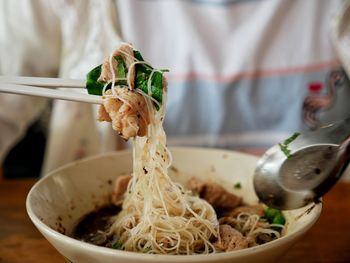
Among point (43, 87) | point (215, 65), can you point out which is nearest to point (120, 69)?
point (43, 87)

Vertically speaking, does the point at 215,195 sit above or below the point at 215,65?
below

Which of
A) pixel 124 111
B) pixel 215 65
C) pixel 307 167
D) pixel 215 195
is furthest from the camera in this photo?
pixel 215 65

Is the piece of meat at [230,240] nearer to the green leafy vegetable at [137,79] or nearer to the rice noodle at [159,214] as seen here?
the rice noodle at [159,214]

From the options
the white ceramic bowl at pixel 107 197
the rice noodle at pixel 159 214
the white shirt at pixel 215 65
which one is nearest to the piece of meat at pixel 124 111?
the rice noodle at pixel 159 214

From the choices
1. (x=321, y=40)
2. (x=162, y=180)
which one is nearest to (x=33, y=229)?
(x=162, y=180)

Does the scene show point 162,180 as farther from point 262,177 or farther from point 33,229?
→ point 33,229

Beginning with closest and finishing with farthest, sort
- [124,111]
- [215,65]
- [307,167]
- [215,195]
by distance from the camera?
[124,111] → [307,167] → [215,195] → [215,65]

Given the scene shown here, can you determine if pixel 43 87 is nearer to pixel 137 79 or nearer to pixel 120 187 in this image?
pixel 137 79
